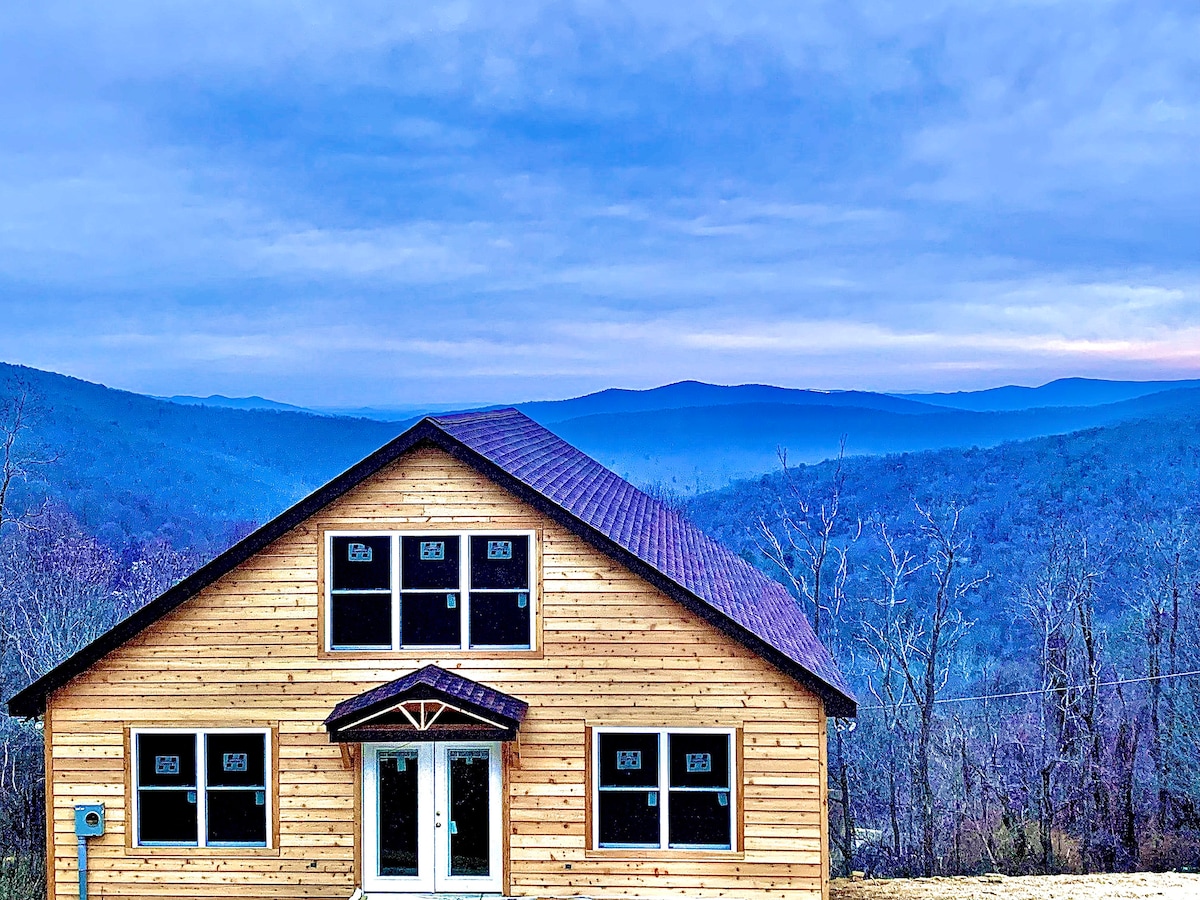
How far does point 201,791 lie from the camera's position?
1245 cm

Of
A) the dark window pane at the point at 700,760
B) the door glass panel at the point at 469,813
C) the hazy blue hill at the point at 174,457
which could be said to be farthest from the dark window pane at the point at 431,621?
the hazy blue hill at the point at 174,457

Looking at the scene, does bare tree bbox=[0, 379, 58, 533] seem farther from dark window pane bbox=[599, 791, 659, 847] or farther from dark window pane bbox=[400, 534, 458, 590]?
dark window pane bbox=[599, 791, 659, 847]

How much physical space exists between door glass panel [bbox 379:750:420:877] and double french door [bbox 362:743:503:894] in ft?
→ 0.04

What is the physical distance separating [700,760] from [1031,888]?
7.10 metres

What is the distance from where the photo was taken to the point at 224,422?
2837 inches

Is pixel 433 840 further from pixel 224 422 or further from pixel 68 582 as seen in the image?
pixel 224 422

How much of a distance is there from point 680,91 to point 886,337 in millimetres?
28218

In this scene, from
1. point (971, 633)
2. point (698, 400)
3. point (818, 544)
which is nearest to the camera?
point (971, 633)

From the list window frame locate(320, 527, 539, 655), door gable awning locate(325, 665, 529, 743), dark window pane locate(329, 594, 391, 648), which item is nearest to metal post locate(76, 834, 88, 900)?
door gable awning locate(325, 665, 529, 743)

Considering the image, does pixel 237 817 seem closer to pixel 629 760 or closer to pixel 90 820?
pixel 90 820

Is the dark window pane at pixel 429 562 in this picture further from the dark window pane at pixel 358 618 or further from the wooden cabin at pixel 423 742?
the dark window pane at pixel 358 618

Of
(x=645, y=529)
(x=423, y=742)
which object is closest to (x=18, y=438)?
(x=645, y=529)

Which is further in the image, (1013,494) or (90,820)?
(1013,494)

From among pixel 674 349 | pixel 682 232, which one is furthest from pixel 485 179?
pixel 674 349
